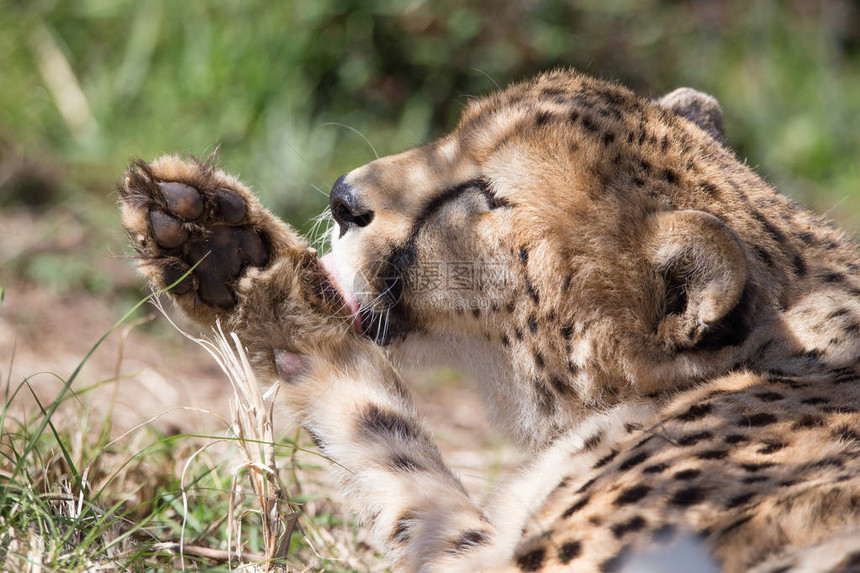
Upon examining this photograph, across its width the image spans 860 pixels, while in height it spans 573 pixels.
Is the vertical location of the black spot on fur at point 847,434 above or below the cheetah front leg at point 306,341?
below

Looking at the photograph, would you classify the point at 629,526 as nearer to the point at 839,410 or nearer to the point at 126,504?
the point at 839,410

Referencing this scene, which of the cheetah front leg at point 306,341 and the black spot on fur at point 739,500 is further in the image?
the cheetah front leg at point 306,341

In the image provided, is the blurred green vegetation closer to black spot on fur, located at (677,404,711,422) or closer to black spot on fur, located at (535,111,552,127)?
black spot on fur, located at (535,111,552,127)

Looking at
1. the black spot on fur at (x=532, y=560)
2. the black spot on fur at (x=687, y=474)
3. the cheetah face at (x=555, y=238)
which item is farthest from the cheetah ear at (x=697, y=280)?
the black spot on fur at (x=532, y=560)

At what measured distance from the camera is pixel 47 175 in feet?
15.5

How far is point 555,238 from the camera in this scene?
2.26 metres

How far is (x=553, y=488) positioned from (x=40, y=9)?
4.45m

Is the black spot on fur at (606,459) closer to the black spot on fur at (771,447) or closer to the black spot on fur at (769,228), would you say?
the black spot on fur at (771,447)

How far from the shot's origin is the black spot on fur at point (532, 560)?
5.88 feet

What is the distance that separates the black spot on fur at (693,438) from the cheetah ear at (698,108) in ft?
3.61

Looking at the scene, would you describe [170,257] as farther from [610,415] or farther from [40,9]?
[40,9]

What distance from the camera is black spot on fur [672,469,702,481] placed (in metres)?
1.84

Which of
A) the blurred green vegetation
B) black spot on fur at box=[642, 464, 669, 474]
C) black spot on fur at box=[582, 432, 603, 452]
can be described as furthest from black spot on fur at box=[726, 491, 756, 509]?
the blurred green vegetation

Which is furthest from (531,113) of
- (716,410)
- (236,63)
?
(236,63)
